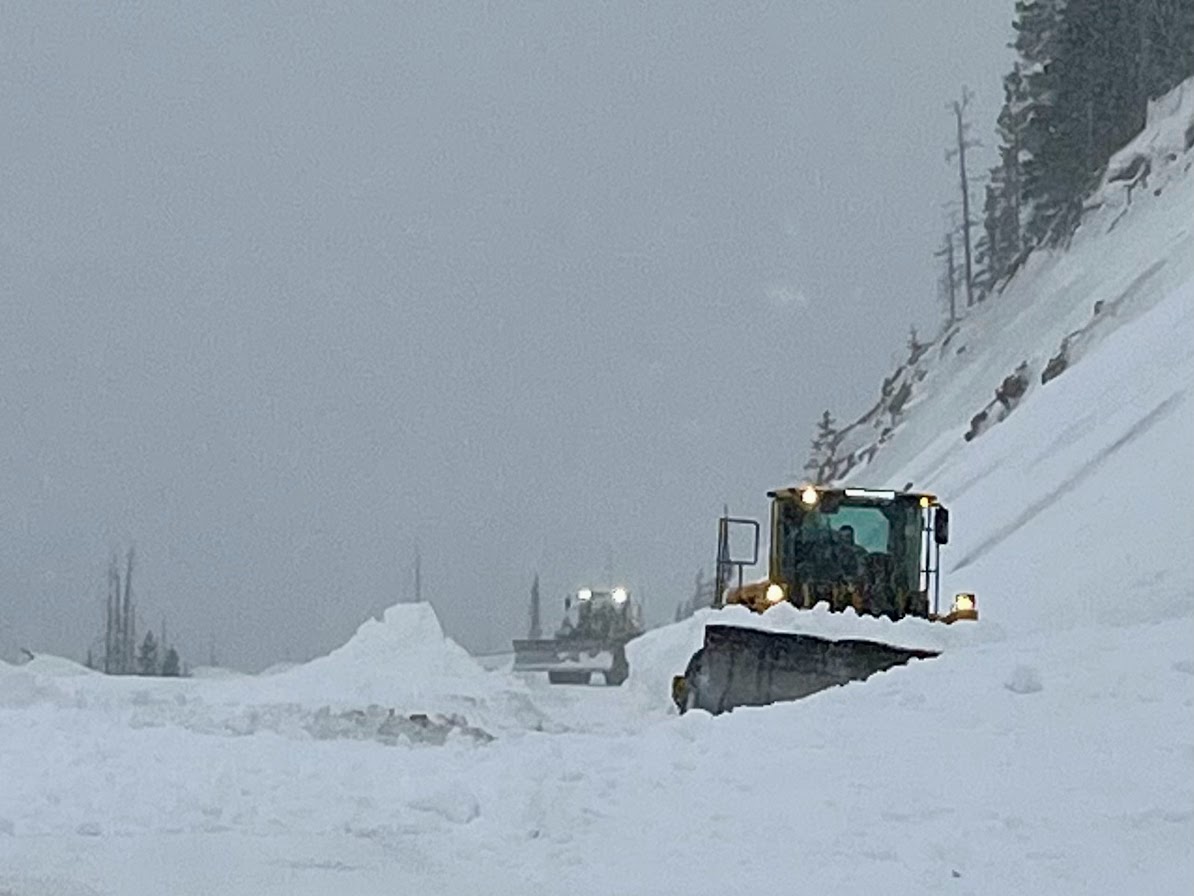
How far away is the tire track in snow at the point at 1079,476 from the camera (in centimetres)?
2662

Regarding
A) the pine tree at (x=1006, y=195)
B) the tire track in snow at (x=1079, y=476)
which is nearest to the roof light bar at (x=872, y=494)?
the tire track in snow at (x=1079, y=476)

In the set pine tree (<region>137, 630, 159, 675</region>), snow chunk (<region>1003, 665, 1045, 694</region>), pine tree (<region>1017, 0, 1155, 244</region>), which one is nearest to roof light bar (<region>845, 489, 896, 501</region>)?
snow chunk (<region>1003, 665, 1045, 694</region>)

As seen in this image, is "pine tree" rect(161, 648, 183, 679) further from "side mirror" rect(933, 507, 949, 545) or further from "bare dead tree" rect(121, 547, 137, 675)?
"side mirror" rect(933, 507, 949, 545)

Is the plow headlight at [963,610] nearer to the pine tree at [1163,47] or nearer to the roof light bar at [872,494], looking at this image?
Result: the roof light bar at [872,494]

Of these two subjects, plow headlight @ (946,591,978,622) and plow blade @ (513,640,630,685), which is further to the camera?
plow blade @ (513,640,630,685)

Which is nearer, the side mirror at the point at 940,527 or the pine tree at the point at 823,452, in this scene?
the side mirror at the point at 940,527

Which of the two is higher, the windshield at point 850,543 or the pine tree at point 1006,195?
the pine tree at point 1006,195

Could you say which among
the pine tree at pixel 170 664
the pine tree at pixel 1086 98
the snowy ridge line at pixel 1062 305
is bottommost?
the pine tree at pixel 170 664

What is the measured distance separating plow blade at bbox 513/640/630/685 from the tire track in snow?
878 centimetres

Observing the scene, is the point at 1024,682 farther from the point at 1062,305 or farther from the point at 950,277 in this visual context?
the point at 950,277

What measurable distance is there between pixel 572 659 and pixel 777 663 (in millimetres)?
25698

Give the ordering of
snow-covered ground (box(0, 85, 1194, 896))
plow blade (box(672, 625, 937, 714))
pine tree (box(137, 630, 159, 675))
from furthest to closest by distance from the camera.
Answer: pine tree (box(137, 630, 159, 675)) < plow blade (box(672, 625, 937, 714)) < snow-covered ground (box(0, 85, 1194, 896))

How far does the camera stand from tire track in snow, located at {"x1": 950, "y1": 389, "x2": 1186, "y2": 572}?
2662 cm

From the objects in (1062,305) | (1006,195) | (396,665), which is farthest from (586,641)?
(1006,195)
